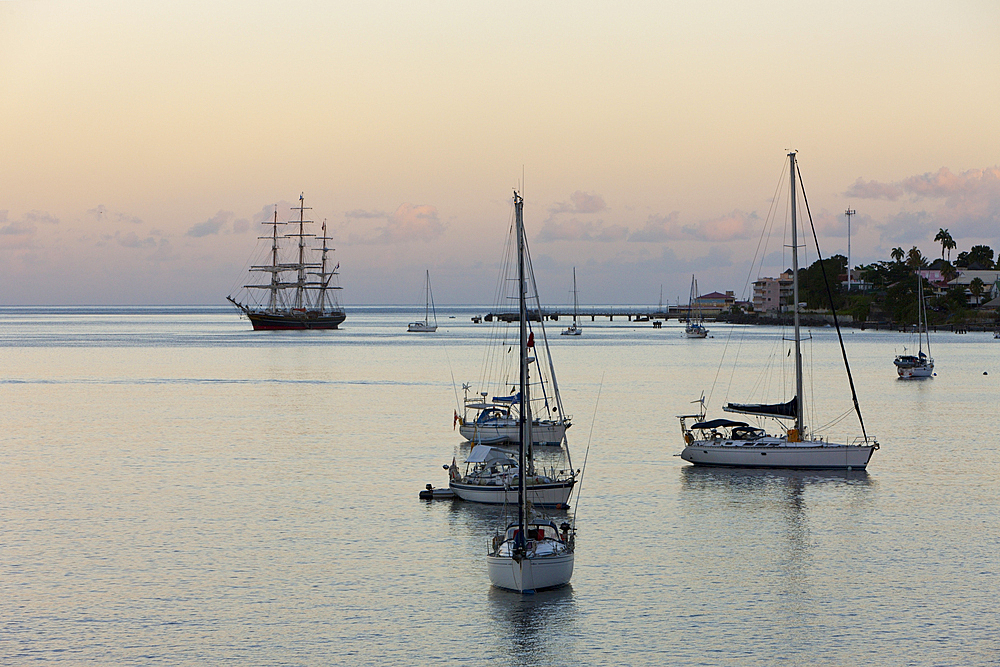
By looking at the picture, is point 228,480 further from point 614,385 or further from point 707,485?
point 614,385

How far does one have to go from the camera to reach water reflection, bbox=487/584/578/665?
2691cm

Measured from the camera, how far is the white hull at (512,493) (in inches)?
1647

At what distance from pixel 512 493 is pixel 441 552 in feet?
21.2

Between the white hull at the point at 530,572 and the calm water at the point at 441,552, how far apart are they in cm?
49

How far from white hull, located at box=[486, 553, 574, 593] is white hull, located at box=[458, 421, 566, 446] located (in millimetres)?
28429

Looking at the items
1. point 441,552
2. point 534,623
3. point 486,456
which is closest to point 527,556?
point 534,623

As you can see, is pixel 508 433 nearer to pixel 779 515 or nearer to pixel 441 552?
pixel 779 515

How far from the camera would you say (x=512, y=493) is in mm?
42406

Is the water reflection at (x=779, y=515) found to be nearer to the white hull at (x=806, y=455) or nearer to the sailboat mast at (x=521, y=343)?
the white hull at (x=806, y=455)

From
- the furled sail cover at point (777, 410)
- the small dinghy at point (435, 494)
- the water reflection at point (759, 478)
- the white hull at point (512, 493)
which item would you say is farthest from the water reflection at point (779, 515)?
the small dinghy at point (435, 494)

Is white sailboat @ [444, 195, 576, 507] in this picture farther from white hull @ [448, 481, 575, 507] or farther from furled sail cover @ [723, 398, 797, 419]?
furled sail cover @ [723, 398, 797, 419]

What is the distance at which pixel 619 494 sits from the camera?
47062 millimetres

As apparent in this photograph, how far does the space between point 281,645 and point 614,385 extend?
80.4 m

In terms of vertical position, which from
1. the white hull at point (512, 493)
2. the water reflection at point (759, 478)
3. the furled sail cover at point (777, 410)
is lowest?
the water reflection at point (759, 478)
